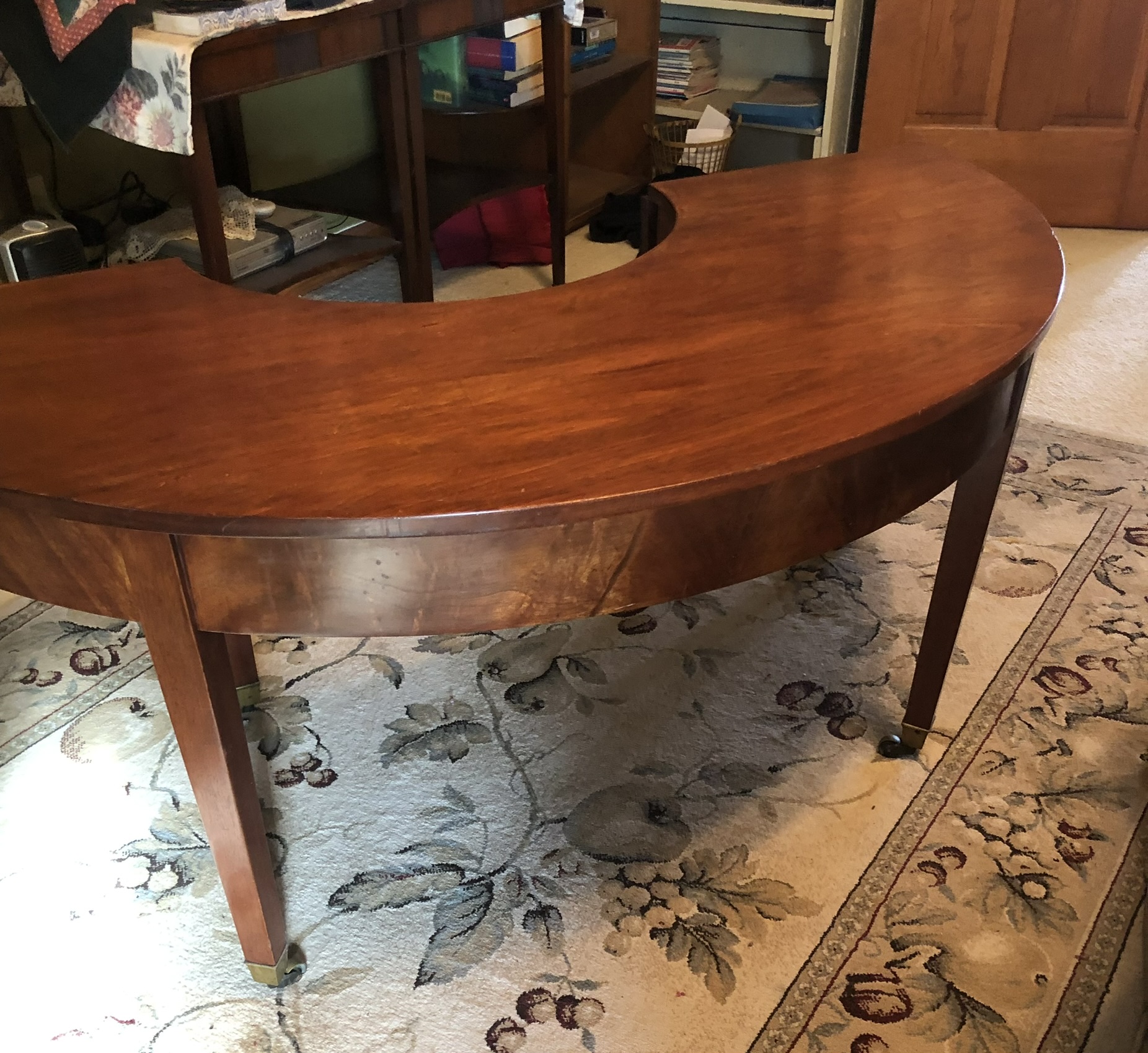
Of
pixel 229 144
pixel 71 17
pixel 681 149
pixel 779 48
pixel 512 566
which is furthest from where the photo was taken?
pixel 779 48

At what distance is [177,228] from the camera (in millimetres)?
2287

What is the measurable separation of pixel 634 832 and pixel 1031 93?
258 centimetres

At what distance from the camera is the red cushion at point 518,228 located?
3080mm

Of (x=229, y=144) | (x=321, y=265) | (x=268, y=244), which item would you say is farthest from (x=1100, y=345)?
(x=229, y=144)

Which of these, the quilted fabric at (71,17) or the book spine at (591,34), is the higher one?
the quilted fabric at (71,17)

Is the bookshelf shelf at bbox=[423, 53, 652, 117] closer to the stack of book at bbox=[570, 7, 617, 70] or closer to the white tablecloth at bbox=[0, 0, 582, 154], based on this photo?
the stack of book at bbox=[570, 7, 617, 70]

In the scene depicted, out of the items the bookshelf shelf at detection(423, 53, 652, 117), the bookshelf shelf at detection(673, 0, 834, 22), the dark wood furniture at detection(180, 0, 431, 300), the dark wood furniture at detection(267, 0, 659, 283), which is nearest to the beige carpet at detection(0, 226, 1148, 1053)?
the dark wood furniture at detection(180, 0, 431, 300)

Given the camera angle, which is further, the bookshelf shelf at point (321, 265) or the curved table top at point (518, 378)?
the bookshelf shelf at point (321, 265)

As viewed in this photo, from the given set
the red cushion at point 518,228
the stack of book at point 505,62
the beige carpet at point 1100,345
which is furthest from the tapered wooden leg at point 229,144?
the beige carpet at point 1100,345

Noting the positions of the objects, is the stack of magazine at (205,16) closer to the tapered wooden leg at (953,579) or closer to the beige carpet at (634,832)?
the beige carpet at (634,832)

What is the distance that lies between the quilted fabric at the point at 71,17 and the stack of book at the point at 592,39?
4.78ft

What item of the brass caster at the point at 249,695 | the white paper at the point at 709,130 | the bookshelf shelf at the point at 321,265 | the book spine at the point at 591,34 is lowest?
the brass caster at the point at 249,695

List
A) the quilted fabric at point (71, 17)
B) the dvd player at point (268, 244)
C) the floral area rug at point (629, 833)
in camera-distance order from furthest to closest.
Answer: the dvd player at point (268, 244)
the quilted fabric at point (71, 17)
the floral area rug at point (629, 833)

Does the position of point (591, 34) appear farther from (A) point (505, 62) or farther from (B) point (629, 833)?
(B) point (629, 833)
